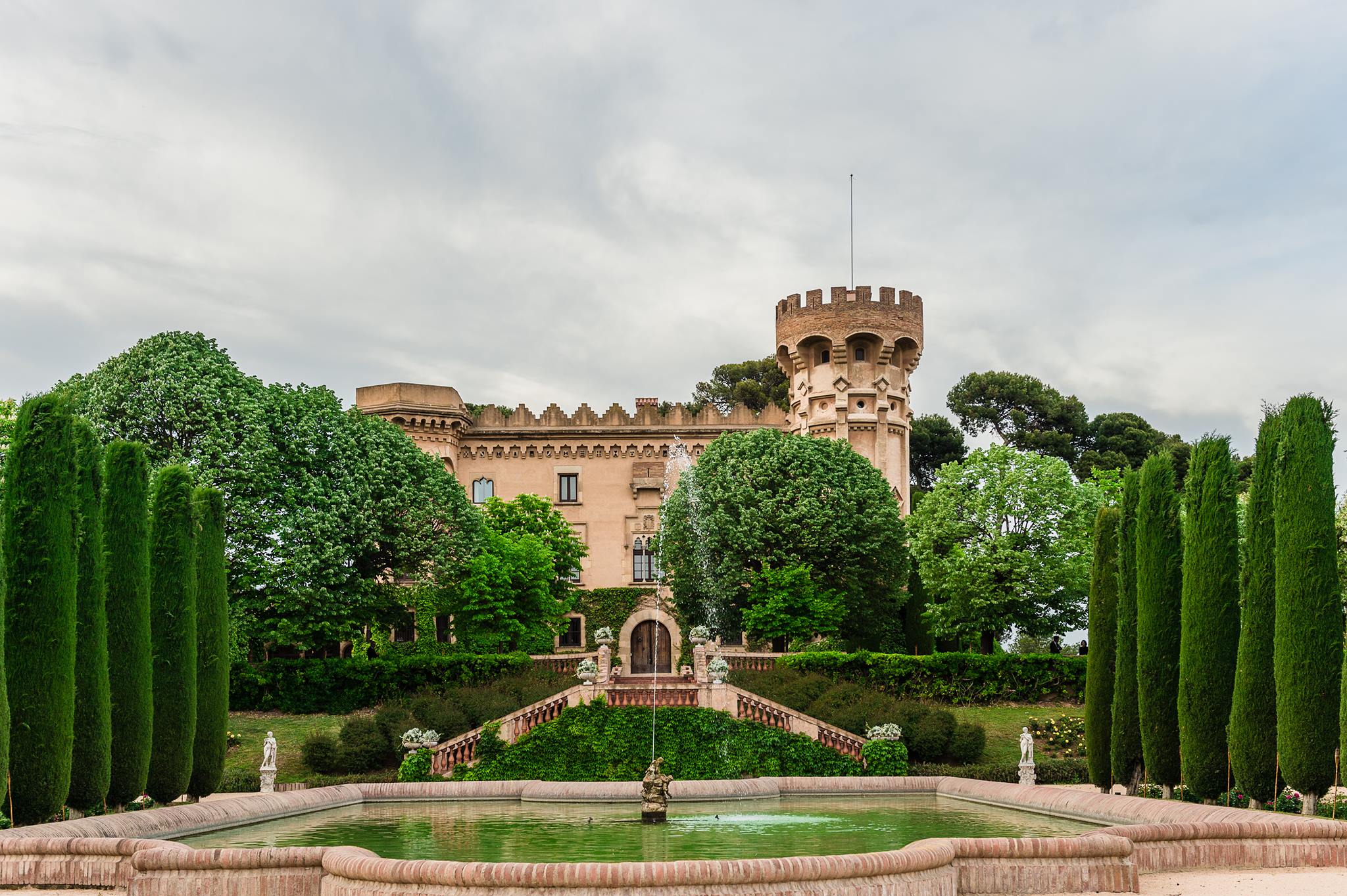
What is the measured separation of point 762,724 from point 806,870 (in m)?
18.7

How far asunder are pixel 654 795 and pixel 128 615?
8414 millimetres

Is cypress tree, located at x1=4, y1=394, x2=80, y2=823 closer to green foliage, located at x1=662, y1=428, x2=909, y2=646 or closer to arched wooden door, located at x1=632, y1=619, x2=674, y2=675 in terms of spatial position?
green foliage, located at x1=662, y1=428, x2=909, y2=646

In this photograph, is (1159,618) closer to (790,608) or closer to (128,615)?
(128,615)

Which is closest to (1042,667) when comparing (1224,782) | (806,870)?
(1224,782)

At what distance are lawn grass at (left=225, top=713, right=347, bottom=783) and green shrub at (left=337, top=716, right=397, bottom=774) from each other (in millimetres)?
961

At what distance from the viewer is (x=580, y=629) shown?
162 feet

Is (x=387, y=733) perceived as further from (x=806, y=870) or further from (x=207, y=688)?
(x=806, y=870)

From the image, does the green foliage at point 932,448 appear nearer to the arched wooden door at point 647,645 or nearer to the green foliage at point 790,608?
the arched wooden door at point 647,645

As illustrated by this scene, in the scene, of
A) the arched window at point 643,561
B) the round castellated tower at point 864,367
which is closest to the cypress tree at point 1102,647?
the round castellated tower at point 864,367

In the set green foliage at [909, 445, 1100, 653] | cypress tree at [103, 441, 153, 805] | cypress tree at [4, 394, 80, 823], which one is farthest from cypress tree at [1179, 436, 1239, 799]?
green foliage at [909, 445, 1100, 653]

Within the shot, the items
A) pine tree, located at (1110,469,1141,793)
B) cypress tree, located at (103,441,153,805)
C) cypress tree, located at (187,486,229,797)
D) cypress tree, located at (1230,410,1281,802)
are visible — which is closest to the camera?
cypress tree, located at (1230,410,1281,802)

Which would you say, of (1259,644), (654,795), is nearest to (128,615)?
(654,795)

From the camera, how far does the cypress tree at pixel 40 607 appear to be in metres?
16.3

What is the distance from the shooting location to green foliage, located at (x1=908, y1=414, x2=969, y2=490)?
6694 cm
